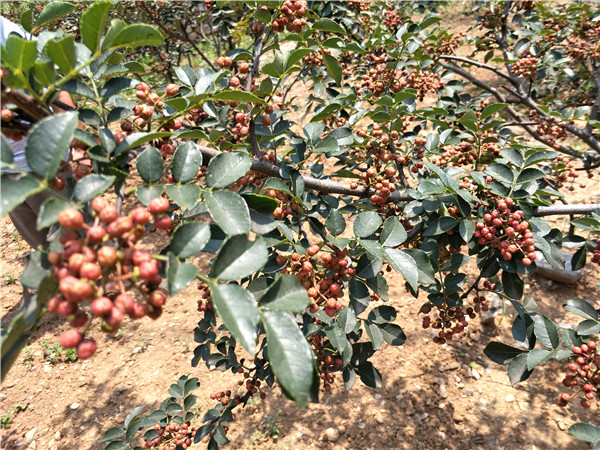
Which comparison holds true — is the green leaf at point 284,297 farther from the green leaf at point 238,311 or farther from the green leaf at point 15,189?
the green leaf at point 15,189

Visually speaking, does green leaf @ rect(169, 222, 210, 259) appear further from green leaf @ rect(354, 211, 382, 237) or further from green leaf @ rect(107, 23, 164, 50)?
green leaf @ rect(354, 211, 382, 237)

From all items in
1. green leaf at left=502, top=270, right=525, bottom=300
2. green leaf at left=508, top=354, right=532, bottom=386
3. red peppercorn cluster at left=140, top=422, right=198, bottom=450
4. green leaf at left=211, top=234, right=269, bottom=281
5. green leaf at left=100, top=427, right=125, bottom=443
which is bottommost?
green leaf at left=508, top=354, right=532, bottom=386

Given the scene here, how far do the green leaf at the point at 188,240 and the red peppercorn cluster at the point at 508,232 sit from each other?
3.49 ft

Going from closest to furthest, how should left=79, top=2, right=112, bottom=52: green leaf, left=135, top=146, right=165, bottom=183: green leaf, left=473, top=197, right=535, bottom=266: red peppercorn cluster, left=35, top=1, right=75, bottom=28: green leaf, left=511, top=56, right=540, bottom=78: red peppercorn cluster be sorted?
left=79, top=2, right=112, bottom=52: green leaf
left=135, top=146, right=165, bottom=183: green leaf
left=35, top=1, right=75, bottom=28: green leaf
left=473, top=197, right=535, bottom=266: red peppercorn cluster
left=511, top=56, right=540, bottom=78: red peppercorn cluster

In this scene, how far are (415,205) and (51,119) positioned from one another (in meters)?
1.27

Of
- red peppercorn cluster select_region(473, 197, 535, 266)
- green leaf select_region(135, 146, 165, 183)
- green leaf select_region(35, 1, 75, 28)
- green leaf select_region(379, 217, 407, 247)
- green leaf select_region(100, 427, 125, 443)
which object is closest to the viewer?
green leaf select_region(135, 146, 165, 183)

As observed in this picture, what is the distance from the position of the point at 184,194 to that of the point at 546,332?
1521 mm

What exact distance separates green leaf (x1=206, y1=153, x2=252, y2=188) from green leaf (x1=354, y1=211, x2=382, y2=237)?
1.57 ft

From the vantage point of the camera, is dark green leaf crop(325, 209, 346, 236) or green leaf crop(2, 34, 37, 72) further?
dark green leaf crop(325, 209, 346, 236)

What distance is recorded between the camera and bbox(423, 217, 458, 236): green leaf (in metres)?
1.45

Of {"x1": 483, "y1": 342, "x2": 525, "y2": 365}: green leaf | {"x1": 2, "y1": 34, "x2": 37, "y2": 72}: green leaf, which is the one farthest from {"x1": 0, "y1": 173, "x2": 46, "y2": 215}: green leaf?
{"x1": 483, "y1": 342, "x2": 525, "y2": 365}: green leaf

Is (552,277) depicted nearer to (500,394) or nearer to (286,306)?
(500,394)

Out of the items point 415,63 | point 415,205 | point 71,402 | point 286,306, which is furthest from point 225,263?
point 71,402

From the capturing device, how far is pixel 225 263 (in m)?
0.83
